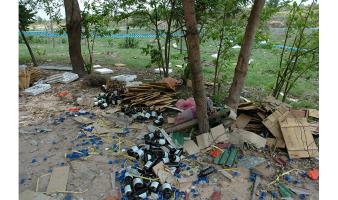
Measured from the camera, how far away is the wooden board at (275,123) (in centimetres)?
422

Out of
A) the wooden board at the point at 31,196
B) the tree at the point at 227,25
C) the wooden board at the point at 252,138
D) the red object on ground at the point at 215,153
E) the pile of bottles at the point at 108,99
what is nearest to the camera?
the wooden board at the point at 31,196

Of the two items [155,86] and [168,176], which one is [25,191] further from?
[155,86]

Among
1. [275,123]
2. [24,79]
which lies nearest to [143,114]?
[275,123]

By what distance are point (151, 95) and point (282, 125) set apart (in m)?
2.50

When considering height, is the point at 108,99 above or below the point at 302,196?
above

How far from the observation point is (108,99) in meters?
5.66

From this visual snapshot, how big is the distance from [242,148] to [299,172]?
0.78m

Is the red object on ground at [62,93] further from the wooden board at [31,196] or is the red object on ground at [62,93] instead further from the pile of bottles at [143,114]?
the wooden board at [31,196]

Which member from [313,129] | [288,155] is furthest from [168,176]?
[313,129]

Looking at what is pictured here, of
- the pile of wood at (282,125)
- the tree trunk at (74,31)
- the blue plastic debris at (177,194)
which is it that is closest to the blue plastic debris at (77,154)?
the blue plastic debris at (177,194)

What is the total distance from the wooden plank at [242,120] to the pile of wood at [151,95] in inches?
54.5

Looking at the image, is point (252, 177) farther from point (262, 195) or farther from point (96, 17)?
point (96, 17)

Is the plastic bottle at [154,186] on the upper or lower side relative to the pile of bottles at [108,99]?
lower

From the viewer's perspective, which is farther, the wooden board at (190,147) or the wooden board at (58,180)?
the wooden board at (190,147)
